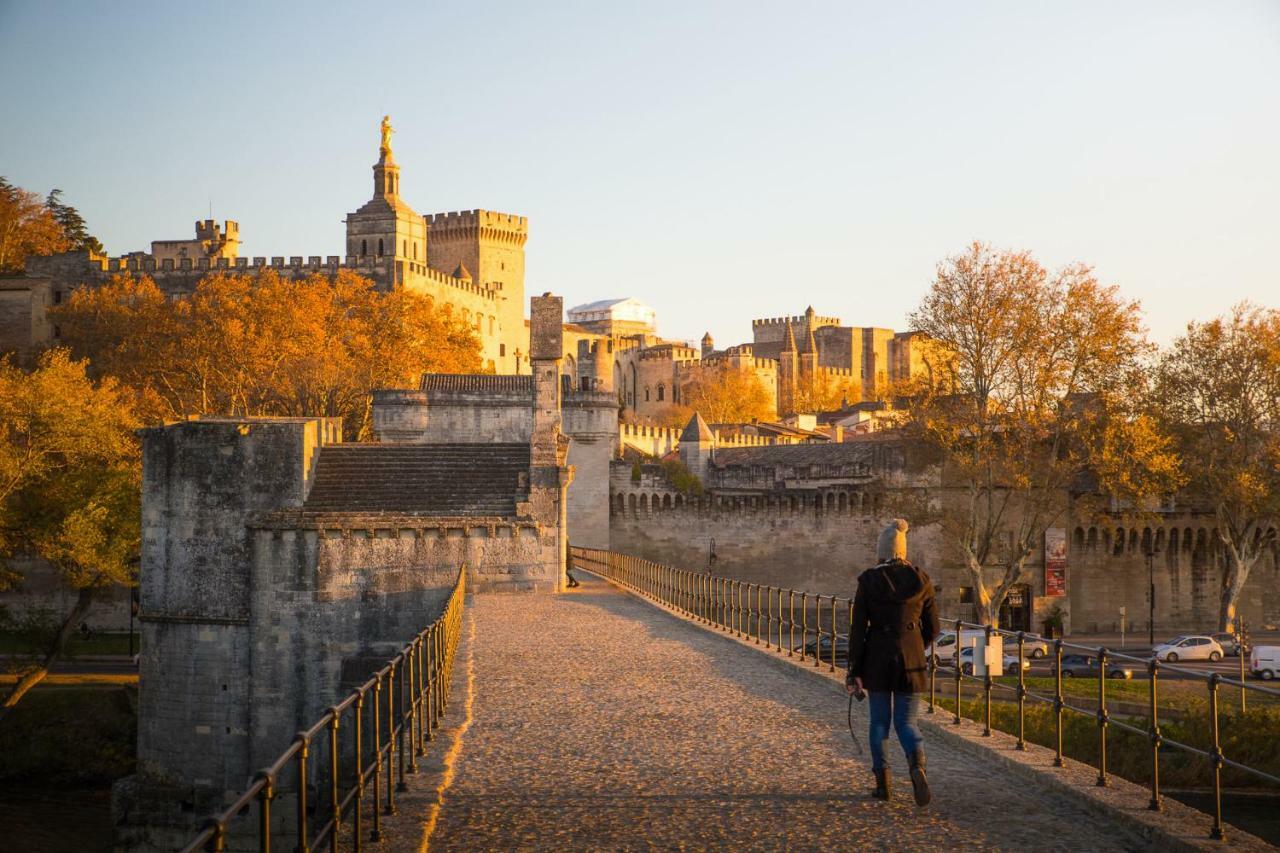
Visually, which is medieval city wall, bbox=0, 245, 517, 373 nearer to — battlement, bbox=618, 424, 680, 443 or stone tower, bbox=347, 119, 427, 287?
stone tower, bbox=347, 119, 427, 287

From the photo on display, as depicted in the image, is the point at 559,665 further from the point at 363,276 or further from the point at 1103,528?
the point at 363,276

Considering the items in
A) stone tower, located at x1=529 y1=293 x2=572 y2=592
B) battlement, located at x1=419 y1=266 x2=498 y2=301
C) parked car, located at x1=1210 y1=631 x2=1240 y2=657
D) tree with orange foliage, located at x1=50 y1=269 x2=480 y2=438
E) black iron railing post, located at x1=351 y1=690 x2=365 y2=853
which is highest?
battlement, located at x1=419 y1=266 x2=498 y2=301

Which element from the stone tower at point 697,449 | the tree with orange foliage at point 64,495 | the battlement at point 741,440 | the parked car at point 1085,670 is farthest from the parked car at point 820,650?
the battlement at point 741,440

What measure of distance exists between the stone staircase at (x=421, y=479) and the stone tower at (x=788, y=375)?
7887 cm

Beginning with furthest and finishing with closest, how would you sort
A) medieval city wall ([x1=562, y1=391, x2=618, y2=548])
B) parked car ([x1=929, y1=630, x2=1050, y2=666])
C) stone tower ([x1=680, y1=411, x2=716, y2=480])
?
stone tower ([x1=680, y1=411, x2=716, y2=480])
medieval city wall ([x1=562, y1=391, x2=618, y2=548])
parked car ([x1=929, y1=630, x2=1050, y2=666])

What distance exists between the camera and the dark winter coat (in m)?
8.73

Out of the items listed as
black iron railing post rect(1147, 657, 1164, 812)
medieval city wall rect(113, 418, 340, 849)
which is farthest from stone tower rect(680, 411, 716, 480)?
black iron railing post rect(1147, 657, 1164, 812)

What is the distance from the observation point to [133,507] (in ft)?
127

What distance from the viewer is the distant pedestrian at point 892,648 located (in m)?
8.71

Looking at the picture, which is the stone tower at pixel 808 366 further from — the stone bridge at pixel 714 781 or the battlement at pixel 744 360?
the stone bridge at pixel 714 781

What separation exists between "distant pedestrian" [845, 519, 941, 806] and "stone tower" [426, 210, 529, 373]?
8674 cm

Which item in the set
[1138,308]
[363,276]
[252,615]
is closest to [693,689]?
[252,615]

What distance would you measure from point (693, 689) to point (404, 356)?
48592 millimetres

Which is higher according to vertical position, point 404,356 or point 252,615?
point 404,356
